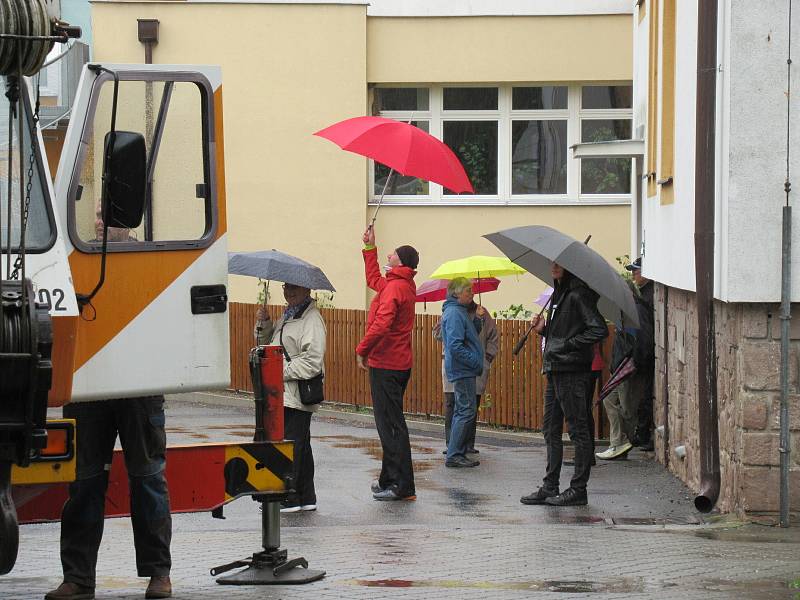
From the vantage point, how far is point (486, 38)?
23.6 m

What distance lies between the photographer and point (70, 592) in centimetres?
713

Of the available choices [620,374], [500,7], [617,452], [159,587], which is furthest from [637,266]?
[159,587]

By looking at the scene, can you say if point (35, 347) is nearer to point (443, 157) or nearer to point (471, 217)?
point (443, 157)

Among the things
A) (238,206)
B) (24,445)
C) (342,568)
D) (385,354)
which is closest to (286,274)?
(385,354)

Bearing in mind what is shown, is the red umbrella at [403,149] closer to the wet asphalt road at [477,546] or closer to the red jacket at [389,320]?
the red jacket at [389,320]

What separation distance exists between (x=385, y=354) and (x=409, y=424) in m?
6.81

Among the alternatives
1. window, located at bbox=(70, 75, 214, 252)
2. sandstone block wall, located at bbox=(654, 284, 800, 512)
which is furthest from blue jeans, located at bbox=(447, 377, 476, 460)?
window, located at bbox=(70, 75, 214, 252)

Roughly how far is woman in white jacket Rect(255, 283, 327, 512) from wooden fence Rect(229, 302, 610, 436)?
5978mm

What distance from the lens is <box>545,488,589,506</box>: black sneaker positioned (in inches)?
449

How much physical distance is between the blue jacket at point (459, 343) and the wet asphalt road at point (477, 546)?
947 mm

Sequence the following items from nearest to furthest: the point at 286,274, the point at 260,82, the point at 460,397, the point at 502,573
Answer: the point at 502,573
the point at 286,274
the point at 460,397
the point at 260,82

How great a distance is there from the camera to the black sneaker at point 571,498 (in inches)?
449

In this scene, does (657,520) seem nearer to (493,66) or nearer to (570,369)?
(570,369)

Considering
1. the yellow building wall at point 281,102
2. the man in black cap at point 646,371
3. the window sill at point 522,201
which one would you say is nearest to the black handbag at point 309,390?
the man in black cap at point 646,371
